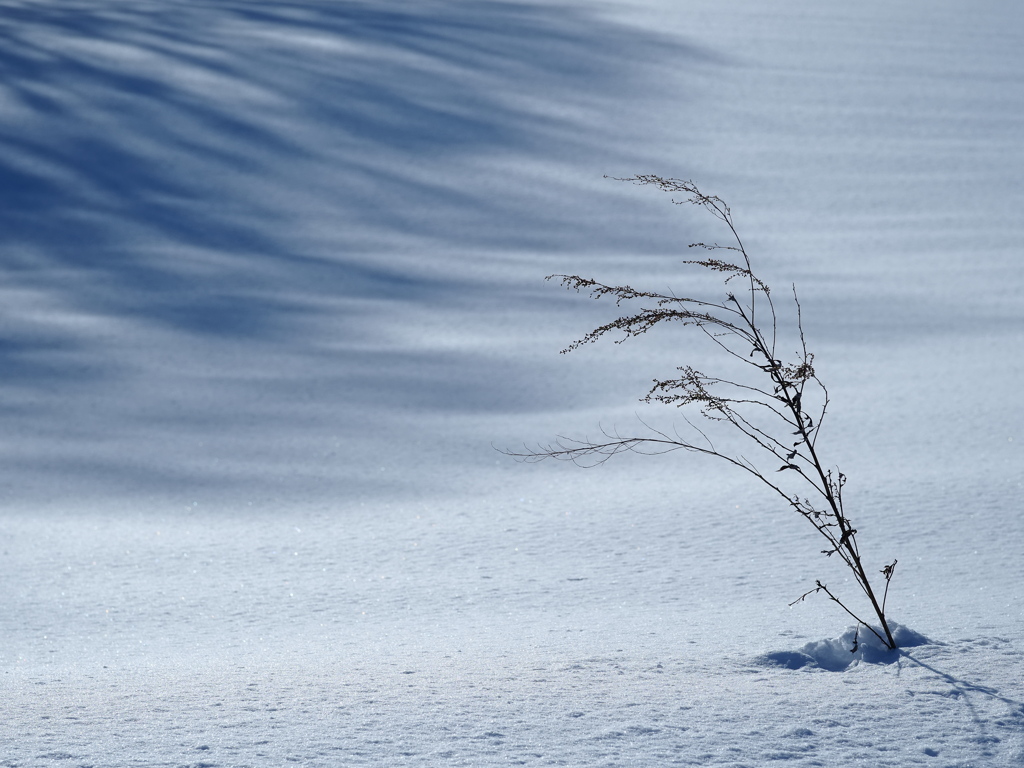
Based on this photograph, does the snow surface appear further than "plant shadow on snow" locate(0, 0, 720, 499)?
No

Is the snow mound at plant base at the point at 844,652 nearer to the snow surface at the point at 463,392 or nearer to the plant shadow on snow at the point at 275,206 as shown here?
the snow surface at the point at 463,392

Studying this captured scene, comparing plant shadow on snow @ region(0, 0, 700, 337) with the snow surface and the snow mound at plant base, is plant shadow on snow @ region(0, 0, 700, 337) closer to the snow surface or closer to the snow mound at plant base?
the snow surface

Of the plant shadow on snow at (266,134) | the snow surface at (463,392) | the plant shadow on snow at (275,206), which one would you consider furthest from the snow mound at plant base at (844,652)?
the plant shadow on snow at (266,134)

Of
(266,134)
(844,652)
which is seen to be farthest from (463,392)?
(266,134)

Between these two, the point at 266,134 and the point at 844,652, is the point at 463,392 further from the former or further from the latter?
the point at 266,134

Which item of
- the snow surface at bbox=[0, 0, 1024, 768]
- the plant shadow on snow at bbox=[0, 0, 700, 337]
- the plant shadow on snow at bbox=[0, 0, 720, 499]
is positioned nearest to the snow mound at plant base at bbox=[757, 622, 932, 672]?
the snow surface at bbox=[0, 0, 1024, 768]

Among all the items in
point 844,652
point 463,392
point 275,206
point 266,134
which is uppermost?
point 266,134

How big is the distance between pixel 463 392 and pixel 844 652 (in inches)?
164

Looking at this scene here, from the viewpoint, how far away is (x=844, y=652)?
2566mm

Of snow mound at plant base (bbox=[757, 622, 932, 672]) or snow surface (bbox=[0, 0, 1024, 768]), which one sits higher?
snow surface (bbox=[0, 0, 1024, 768])

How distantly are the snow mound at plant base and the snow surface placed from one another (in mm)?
14

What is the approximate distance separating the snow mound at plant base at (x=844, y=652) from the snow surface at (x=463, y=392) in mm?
14

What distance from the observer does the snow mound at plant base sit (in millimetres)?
2512

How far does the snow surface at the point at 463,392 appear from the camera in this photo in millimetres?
2355
